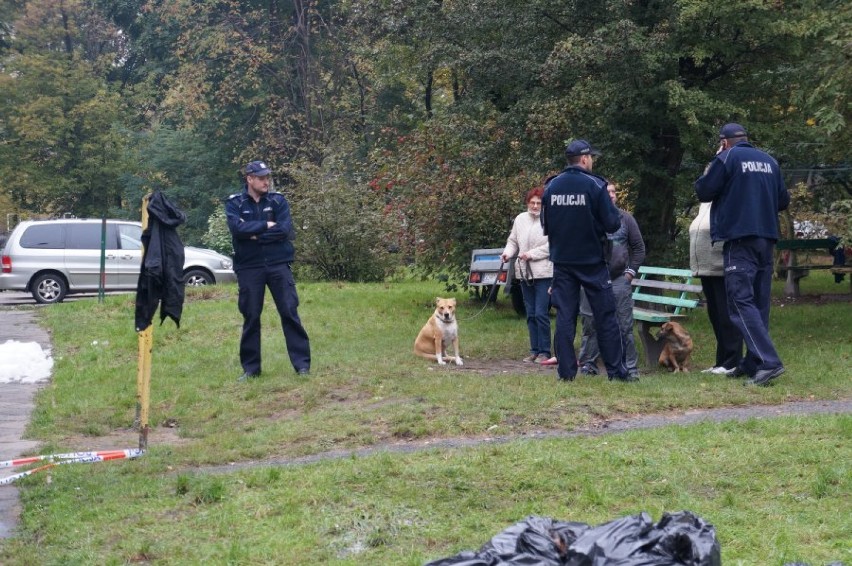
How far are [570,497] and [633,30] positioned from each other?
9030mm

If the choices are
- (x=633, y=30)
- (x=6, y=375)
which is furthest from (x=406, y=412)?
(x=633, y=30)

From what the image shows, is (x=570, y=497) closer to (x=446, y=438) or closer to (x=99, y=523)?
(x=446, y=438)

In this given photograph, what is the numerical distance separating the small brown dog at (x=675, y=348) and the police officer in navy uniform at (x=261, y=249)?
367 cm

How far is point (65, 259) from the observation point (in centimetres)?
2231

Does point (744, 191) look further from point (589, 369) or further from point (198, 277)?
point (198, 277)


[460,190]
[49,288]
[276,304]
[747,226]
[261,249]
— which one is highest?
[460,190]

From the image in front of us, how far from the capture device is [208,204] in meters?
42.4

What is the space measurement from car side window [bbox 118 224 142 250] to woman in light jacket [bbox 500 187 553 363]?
41.6 feet

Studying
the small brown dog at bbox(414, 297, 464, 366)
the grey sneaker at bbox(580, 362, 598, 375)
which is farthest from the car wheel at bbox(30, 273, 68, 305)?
the grey sneaker at bbox(580, 362, 598, 375)

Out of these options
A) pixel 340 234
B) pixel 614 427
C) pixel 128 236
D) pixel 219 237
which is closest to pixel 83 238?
pixel 128 236

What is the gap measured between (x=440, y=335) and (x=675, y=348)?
2.62 metres

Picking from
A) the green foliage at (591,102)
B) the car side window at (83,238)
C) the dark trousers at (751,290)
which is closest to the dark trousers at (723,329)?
the dark trousers at (751,290)

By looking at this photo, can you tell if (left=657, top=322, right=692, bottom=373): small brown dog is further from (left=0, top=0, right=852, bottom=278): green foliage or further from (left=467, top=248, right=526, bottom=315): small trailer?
(left=467, top=248, right=526, bottom=315): small trailer

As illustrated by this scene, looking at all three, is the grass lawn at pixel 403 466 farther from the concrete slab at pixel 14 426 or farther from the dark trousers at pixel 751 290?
the dark trousers at pixel 751 290
